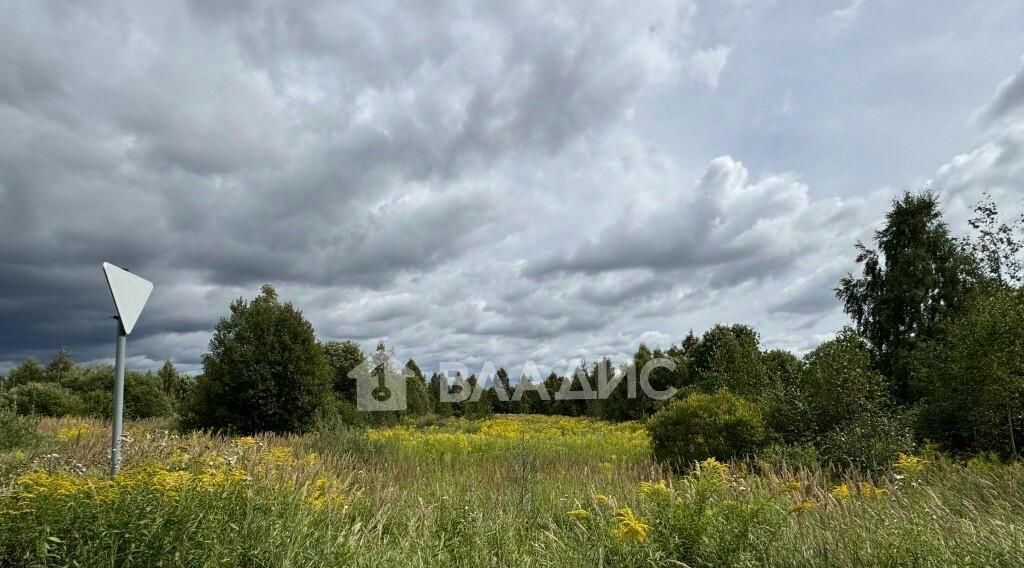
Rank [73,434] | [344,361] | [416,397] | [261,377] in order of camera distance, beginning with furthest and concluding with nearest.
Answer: [416,397] < [344,361] < [261,377] < [73,434]

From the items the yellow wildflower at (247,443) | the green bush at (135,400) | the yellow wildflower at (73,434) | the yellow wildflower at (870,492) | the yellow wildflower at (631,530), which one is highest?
the green bush at (135,400)

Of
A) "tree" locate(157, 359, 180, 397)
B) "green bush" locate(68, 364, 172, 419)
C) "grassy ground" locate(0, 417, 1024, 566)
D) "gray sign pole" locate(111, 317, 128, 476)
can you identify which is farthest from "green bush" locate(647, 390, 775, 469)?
"tree" locate(157, 359, 180, 397)

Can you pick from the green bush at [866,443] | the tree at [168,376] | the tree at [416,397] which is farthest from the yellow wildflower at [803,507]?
the tree at [168,376]

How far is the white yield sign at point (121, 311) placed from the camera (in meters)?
5.30

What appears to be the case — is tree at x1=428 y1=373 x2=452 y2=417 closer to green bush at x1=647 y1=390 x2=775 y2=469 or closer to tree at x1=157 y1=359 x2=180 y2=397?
tree at x1=157 y1=359 x2=180 y2=397

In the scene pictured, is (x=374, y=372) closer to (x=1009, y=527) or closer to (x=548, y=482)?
(x=548, y=482)

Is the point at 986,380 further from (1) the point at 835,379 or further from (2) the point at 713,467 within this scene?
(2) the point at 713,467

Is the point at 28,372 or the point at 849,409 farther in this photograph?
the point at 28,372

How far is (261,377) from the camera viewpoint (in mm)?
10914

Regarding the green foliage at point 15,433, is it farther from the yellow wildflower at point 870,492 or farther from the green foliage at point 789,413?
the green foliage at point 789,413

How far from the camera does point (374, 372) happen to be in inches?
801

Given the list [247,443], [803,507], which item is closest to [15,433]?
[247,443]

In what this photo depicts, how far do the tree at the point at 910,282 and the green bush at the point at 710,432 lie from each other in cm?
1129

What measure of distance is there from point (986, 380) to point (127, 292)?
396 inches
